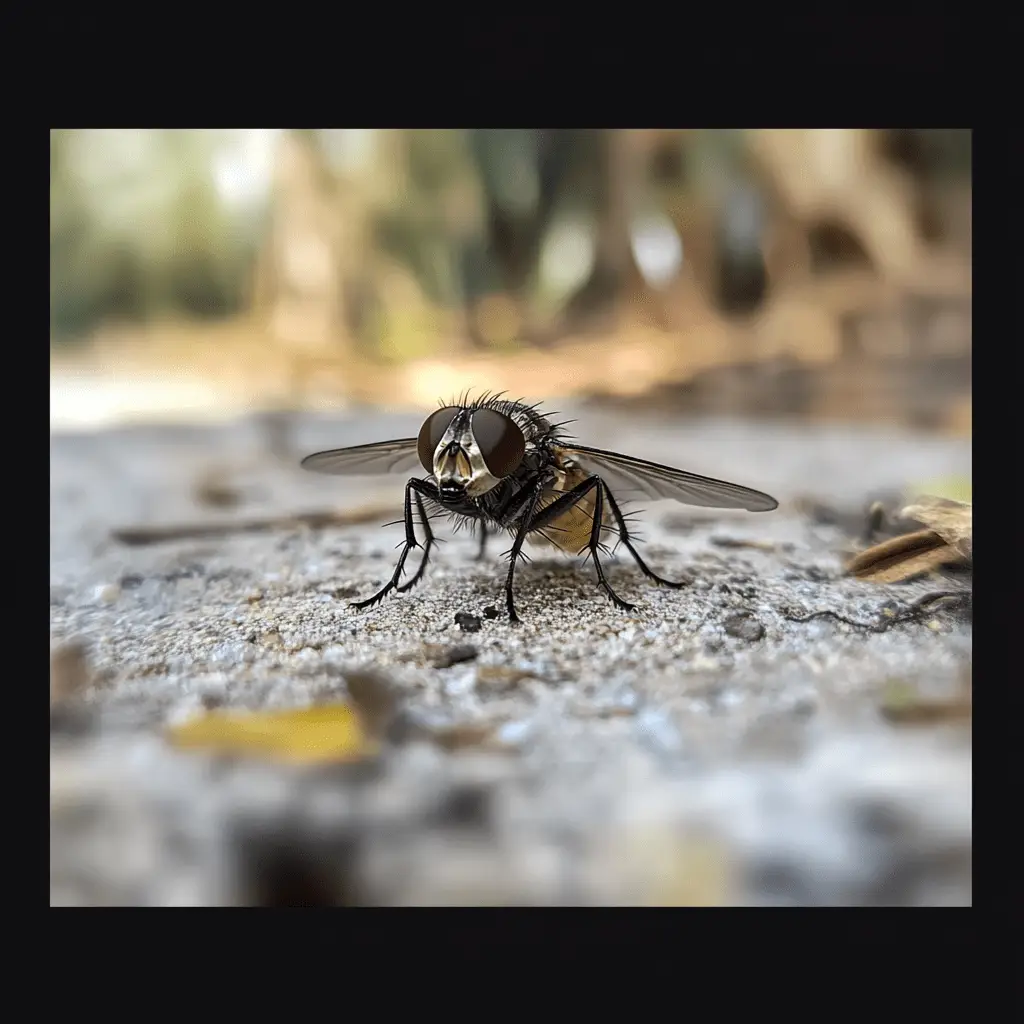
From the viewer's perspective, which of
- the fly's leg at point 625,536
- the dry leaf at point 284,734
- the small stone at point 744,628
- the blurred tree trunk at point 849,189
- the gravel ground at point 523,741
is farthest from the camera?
the blurred tree trunk at point 849,189

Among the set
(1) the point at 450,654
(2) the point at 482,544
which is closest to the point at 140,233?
(2) the point at 482,544

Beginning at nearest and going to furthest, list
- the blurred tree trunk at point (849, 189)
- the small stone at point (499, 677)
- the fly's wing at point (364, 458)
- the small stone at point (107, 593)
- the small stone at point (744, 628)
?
1. the small stone at point (499, 677)
2. the small stone at point (744, 628)
3. the small stone at point (107, 593)
4. the fly's wing at point (364, 458)
5. the blurred tree trunk at point (849, 189)

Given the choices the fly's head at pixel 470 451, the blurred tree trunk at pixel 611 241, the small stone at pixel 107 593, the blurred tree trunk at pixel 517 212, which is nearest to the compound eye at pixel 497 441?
the fly's head at pixel 470 451

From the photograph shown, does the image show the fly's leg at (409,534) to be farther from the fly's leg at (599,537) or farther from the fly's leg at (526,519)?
the fly's leg at (599,537)

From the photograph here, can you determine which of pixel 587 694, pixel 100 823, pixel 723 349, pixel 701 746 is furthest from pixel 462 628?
pixel 723 349

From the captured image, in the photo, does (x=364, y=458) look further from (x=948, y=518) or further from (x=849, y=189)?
(x=849, y=189)

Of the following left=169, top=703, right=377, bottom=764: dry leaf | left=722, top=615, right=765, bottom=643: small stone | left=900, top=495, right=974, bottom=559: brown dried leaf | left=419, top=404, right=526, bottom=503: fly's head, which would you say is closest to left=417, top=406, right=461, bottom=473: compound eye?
left=419, top=404, right=526, bottom=503: fly's head

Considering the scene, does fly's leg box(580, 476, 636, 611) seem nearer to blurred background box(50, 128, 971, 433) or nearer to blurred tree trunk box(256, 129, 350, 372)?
blurred background box(50, 128, 971, 433)
